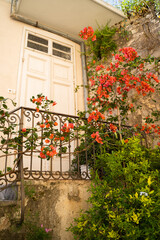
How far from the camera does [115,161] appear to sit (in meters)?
2.32

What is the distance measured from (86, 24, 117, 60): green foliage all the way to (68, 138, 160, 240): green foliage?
332 centimetres

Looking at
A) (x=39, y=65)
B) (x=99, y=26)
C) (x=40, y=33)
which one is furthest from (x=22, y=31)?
(x=99, y=26)

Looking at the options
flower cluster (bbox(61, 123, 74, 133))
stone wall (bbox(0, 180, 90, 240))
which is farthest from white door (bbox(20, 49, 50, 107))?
stone wall (bbox(0, 180, 90, 240))

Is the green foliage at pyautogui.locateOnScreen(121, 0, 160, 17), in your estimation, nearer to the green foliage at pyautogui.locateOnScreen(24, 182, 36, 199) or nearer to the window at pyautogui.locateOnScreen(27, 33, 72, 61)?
the window at pyautogui.locateOnScreen(27, 33, 72, 61)

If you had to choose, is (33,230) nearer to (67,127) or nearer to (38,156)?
(38,156)

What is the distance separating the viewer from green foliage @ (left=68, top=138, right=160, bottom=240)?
5.65ft

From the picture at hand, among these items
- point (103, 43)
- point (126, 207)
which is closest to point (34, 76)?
point (103, 43)

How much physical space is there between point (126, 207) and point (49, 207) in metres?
0.95

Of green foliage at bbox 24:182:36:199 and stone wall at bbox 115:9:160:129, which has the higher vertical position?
stone wall at bbox 115:9:160:129

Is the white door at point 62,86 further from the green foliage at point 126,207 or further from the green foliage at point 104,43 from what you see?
the green foliage at point 126,207

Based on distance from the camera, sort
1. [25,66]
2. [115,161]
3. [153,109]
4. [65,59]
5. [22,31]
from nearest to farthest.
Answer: [115,161], [153,109], [25,66], [22,31], [65,59]

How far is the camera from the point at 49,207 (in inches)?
95.9

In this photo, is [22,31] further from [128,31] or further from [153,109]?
[153,109]

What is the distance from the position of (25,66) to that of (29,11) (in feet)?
4.56
